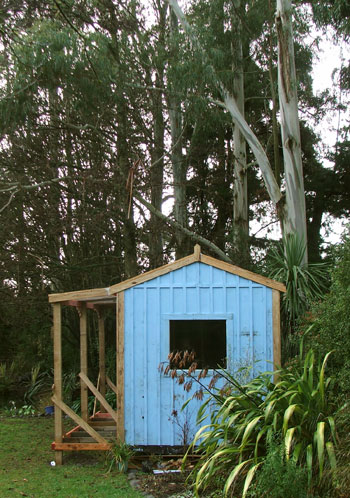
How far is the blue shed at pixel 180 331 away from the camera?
779 centimetres

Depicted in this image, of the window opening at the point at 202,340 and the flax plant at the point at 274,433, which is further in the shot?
the window opening at the point at 202,340

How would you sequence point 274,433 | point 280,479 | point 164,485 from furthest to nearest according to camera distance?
point 164,485 < point 274,433 < point 280,479

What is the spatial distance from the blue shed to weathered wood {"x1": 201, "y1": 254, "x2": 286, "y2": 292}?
0.04 feet

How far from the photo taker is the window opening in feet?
25.6

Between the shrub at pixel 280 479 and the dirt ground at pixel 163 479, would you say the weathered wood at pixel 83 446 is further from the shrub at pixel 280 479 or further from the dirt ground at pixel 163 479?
the shrub at pixel 280 479

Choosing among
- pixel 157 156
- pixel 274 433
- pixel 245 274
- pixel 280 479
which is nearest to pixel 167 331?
pixel 245 274

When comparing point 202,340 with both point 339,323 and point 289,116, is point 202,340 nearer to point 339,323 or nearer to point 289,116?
point 339,323

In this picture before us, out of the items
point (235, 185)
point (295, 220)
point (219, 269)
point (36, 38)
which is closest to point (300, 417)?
point (219, 269)

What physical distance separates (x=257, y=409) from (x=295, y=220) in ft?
23.5

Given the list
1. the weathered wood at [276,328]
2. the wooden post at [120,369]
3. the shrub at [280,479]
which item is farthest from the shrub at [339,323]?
the wooden post at [120,369]

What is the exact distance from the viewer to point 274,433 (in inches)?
218

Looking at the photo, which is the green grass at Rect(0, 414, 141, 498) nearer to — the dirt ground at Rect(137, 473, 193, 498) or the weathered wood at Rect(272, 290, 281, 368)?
the dirt ground at Rect(137, 473, 193, 498)

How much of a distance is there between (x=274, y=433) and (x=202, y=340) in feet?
8.04

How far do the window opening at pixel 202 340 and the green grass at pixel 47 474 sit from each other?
1.69 meters
